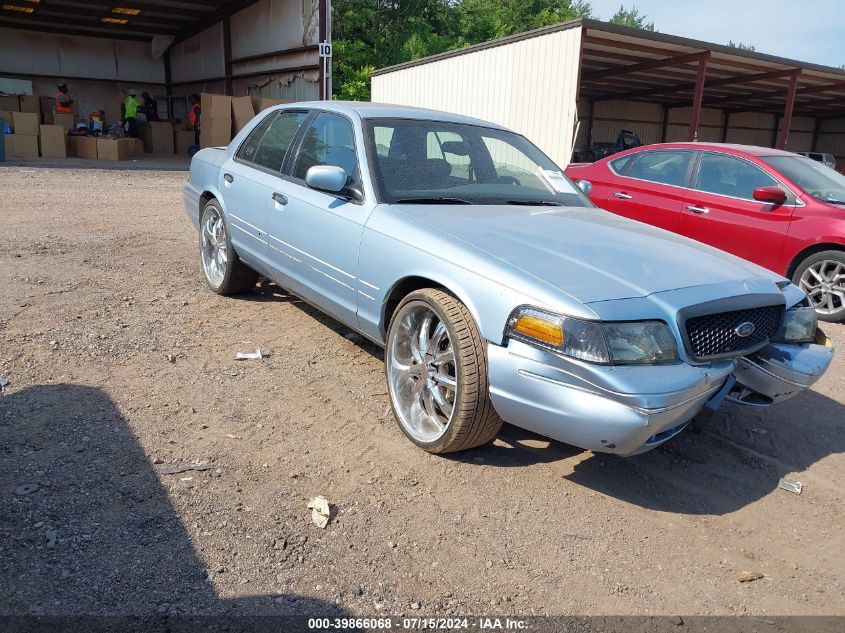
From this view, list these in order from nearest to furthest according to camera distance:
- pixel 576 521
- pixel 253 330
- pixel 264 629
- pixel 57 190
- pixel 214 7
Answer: pixel 264 629, pixel 576 521, pixel 253 330, pixel 57 190, pixel 214 7

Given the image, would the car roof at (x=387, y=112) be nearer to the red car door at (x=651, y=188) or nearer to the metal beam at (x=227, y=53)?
the red car door at (x=651, y=188)

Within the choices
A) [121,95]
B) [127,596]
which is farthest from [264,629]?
[121,95]

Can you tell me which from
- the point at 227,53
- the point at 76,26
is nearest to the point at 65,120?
the point at 227,53

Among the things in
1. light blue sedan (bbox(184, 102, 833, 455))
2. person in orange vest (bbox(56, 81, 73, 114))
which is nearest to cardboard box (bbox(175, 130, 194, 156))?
person in orange vest (bbox(56, 81, 73, 114))

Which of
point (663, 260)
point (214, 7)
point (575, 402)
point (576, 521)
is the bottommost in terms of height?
point (576, 521)

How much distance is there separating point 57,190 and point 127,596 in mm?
11092

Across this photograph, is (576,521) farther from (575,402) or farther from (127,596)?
(127,596)

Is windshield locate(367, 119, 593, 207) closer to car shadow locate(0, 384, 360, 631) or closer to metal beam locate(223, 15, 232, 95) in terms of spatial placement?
car shadow locate(0, 384, 360, 631)

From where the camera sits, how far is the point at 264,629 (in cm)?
212

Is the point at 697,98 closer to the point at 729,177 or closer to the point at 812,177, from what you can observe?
the point at 812,177

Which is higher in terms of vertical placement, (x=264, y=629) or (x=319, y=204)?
(x=319, y=204)

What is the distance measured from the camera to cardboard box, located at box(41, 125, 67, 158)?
17875 mm

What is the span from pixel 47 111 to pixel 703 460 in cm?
2322

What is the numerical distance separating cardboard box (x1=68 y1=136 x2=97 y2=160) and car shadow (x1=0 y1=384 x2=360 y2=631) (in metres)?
17.5
